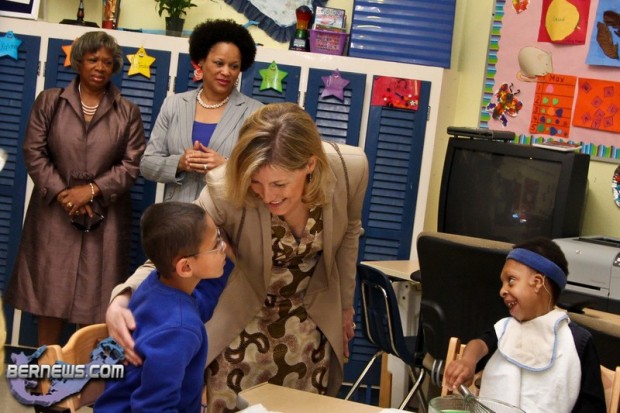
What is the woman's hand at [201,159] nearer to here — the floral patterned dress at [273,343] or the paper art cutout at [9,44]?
the floral patterned dress at [273,343]

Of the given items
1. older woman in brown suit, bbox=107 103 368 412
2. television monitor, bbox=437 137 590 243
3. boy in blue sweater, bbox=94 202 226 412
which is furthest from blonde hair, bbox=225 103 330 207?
television monitor, bbox=437 137 590 243

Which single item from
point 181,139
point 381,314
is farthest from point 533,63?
point 181,139

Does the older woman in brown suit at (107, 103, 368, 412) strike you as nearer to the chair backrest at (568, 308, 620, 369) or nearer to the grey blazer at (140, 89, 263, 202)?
the chair backrest at (568, 308, 620, 369)

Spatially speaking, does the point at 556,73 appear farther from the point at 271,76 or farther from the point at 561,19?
the point at 271,76

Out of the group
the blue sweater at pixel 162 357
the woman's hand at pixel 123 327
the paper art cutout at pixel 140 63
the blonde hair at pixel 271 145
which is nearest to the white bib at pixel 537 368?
the blonde hair at pixel 271 145

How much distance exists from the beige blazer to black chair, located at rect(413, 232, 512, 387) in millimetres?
738

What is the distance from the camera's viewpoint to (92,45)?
4102mm

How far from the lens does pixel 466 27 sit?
16.0ft

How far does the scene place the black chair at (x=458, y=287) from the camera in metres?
3.12

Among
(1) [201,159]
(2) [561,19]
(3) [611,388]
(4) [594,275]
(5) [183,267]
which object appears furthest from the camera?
(2) [561,19]

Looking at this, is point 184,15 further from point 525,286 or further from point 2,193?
point 525,286

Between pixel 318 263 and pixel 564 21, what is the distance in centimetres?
239

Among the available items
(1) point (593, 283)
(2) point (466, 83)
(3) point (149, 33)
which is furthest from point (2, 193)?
(1) point (593, 283)

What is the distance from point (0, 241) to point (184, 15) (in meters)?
1.56
